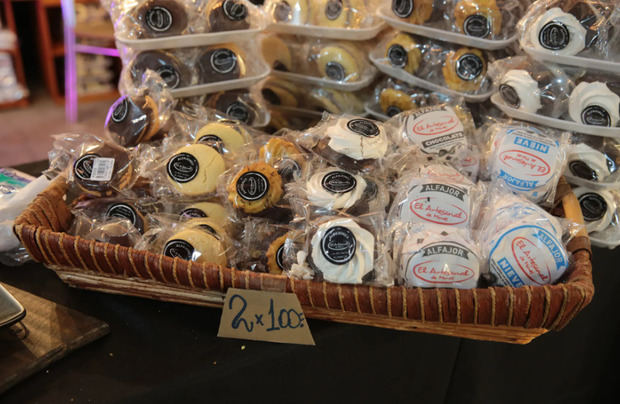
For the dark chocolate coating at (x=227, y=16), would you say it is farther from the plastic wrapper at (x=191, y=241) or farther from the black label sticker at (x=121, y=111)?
the plastic wrapper at (x=191, y=241)

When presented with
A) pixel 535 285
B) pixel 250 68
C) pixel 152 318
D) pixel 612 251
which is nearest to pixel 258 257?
pixel 152 318

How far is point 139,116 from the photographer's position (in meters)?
1.20

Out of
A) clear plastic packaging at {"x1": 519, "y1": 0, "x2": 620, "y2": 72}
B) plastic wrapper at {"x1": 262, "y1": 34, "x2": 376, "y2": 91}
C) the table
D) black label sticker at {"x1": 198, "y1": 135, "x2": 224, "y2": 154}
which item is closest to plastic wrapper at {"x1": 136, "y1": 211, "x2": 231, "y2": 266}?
the table

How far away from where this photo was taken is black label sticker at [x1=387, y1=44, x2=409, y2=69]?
1.47m

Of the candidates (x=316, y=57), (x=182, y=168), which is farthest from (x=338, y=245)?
(x=316, y=57)

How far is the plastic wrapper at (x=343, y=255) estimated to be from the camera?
2.80 feet

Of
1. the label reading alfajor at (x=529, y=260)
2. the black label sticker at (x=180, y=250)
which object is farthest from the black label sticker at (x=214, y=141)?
the label reading alfajor at (x=529, y=260)

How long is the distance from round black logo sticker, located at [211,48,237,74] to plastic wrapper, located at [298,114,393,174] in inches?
17.0

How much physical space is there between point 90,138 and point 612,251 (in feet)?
4.14

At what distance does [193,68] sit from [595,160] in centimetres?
101

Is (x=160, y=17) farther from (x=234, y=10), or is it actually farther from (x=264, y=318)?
(x=264, y=318)

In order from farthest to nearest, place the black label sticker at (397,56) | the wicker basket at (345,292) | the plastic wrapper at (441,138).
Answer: the black label sticker at (397,56)
the plastic wrapper at (441,138)
the wicker basket at (345,292)

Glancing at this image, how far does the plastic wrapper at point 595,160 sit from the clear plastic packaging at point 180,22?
85cm

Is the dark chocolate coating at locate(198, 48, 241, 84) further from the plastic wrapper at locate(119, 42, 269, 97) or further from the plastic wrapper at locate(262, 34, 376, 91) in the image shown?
the plastic wrapper at locate(262, 34, 376, 91)
